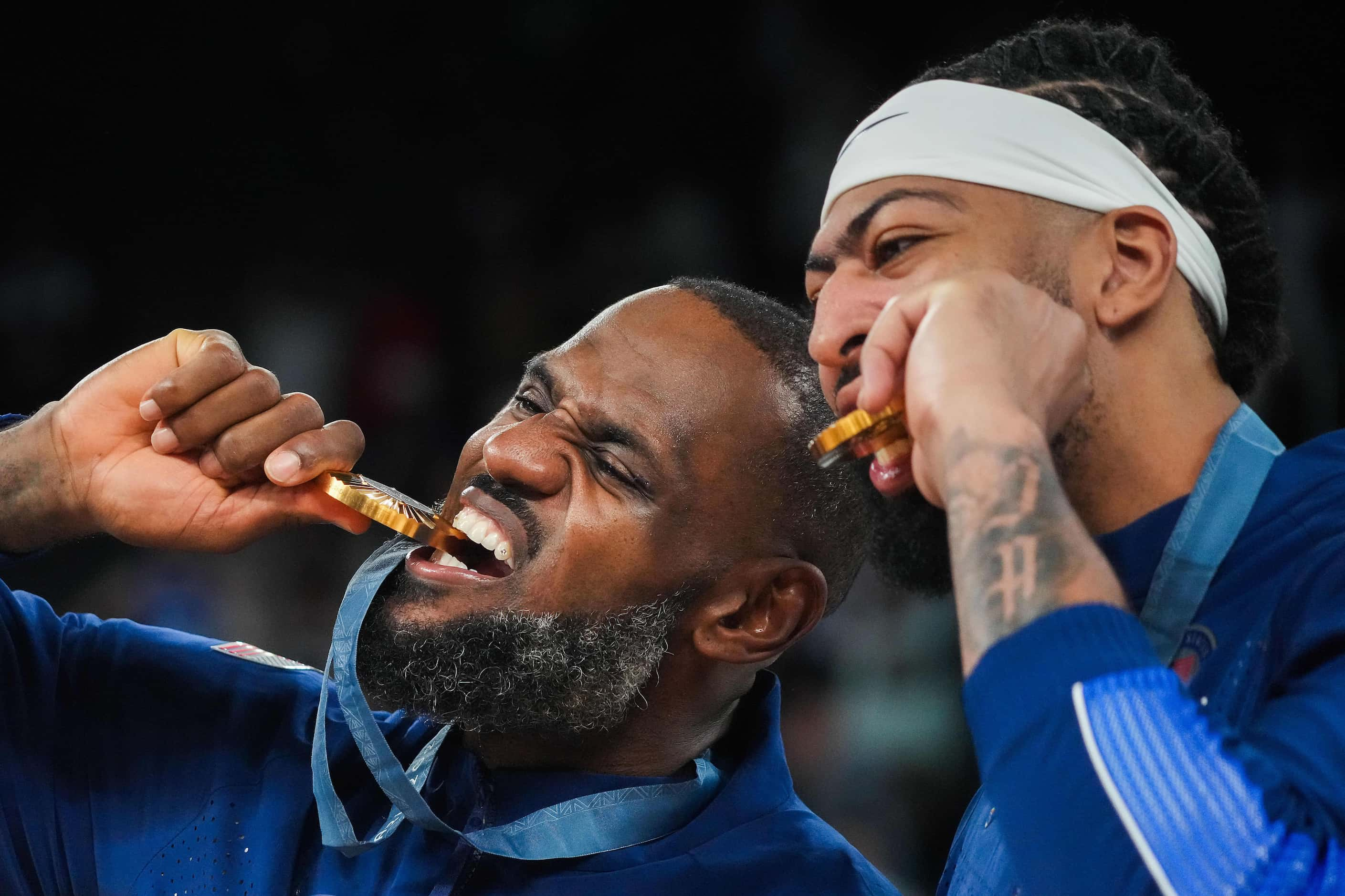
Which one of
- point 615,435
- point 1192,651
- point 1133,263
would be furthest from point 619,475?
point 1192,651

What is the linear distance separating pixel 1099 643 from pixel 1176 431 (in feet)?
1.89

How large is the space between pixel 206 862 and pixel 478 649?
0.58 metres

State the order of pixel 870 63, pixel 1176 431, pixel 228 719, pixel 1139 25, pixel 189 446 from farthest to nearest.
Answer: pixel 870 63 → pixel 1139 25 → pixel 228 719 → pixel 189 446 → pixel 1176 431

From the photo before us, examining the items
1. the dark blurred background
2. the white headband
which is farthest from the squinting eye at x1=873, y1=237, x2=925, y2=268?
the dark blurred background

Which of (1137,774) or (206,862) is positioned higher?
(1137,774)

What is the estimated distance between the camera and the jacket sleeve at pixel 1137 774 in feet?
3.41

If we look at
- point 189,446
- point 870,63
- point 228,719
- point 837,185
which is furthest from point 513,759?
point 870,63

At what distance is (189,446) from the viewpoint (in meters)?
2.09

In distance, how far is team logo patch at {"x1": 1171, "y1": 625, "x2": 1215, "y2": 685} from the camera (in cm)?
142

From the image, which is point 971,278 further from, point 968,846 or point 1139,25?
point 1139,25

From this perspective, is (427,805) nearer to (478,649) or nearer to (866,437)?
(478,649)

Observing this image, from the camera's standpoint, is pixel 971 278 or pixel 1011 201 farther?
pixel 1011 201

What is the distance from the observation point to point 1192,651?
4.74ft

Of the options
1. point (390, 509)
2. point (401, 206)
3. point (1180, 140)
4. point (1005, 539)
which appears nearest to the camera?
point (1005, 539)
